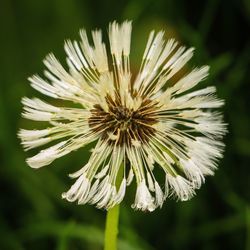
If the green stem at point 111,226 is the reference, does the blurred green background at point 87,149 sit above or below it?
above

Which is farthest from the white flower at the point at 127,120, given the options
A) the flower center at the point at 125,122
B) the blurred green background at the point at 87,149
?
the blurred green background at the point at 87,149

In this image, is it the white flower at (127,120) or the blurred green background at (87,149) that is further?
the blurred green background at (87,149)

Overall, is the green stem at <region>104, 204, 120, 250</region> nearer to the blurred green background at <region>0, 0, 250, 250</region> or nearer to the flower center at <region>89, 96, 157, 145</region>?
the flower center at <region>89, 96, 157, 145</region>

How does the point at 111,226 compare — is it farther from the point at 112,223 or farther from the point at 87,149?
the point at 87,149

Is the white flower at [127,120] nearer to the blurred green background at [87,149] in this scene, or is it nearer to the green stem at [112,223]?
the green stem at [112,223]

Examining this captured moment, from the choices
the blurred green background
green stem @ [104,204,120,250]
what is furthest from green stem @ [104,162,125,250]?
the blurred green background
